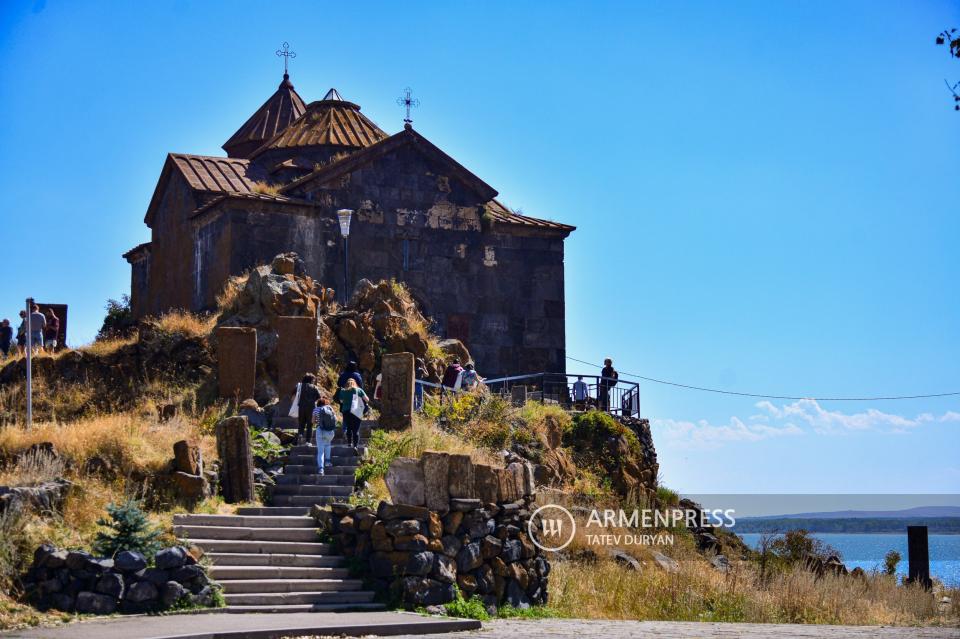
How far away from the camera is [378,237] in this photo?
31.6 metres

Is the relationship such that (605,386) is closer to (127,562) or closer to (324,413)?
(324,413)

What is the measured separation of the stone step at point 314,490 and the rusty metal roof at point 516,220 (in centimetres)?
1575

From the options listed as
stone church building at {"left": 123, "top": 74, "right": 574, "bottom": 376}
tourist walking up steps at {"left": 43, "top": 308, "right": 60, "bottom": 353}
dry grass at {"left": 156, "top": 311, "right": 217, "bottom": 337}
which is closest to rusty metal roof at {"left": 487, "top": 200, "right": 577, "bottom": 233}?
stone church building at {"left": 123, "top": 74, "right": 574, "bottom": 376}

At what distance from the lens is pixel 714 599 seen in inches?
698

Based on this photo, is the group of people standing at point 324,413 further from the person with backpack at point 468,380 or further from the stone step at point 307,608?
the person with backpack at point 468,380

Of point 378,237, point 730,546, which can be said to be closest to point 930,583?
point 730,546

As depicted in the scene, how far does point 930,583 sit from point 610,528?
21.9 ft

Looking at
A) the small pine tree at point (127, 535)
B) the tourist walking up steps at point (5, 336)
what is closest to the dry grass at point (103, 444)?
the small pine tree at point (127, 535)

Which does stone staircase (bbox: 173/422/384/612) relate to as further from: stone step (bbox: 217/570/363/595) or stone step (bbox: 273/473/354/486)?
stone step (bbox: 273/473/354/486)

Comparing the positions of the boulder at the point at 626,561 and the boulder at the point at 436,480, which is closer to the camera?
the boulder at the point at 436,480

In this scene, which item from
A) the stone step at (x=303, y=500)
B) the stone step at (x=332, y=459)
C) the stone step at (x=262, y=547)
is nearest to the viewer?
the stone step at (x=262, y=547)

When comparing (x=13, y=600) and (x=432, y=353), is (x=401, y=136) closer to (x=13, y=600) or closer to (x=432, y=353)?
(x=432, y=353)

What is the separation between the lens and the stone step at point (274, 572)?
14664 mm

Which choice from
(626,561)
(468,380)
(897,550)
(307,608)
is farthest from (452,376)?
(897,550)
